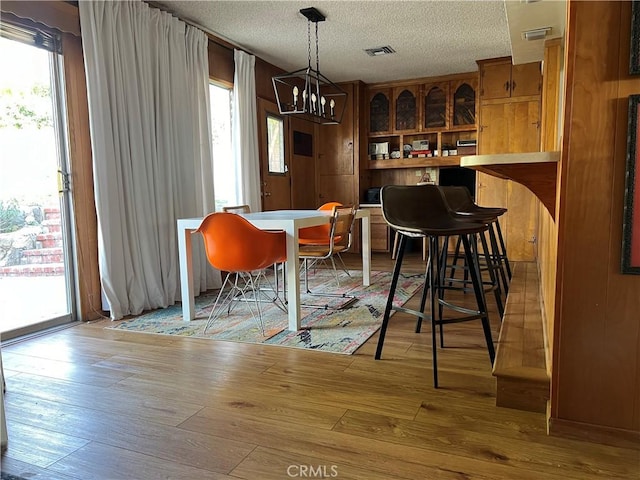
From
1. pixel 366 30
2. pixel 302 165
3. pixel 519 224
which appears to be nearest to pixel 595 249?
pixel 366 30

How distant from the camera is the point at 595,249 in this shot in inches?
57.1

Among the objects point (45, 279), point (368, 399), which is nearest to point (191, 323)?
point (45, 279)

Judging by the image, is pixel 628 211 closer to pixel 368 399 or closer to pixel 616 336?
pixel 616 336

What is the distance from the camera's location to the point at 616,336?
4.77 ft

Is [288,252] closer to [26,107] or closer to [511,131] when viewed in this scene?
[26,107]

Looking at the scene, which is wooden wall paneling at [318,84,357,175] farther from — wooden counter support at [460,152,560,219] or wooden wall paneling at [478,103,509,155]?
wooden counter support at [460,152,560,219]

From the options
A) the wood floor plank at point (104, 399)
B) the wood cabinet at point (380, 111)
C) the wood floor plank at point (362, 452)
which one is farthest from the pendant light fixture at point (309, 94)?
the wood floor plank at point (362, 452)

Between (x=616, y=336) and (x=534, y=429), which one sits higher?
(x=616, y=336)

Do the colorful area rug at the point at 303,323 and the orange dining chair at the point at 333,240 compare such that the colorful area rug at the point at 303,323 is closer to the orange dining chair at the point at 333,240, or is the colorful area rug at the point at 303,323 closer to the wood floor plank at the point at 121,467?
the orange dining chair at the point at 333,240

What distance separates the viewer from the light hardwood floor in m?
1.42

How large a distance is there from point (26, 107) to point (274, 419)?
2.64m

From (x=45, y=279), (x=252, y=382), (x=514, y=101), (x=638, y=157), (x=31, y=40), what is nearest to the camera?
(x=638, y=157)

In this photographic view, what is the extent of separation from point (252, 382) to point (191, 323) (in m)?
1.20

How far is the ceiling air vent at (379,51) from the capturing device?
194 inches
